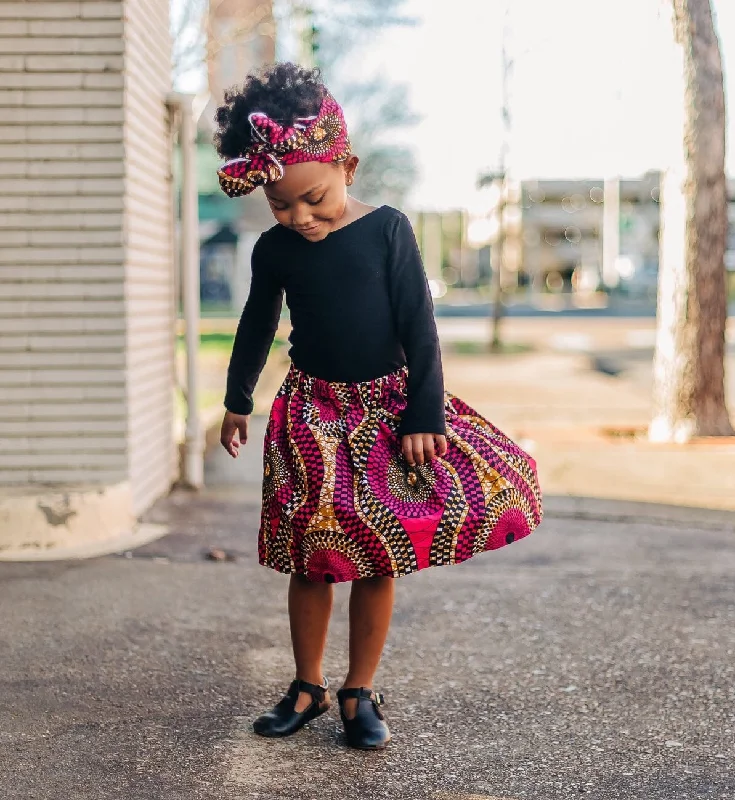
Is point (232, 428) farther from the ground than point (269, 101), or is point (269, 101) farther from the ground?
point (269, 101)

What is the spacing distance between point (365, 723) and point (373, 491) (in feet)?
2.07

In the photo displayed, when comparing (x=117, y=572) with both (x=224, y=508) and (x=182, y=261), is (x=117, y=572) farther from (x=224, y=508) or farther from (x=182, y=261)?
(x=182, y=261)

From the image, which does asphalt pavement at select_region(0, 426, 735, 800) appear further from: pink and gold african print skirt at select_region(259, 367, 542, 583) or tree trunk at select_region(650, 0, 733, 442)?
tree trunk at select_region(650, 0, 733, 442)

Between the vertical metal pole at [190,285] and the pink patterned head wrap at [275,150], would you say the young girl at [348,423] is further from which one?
the vertical metal pole at [190,285]

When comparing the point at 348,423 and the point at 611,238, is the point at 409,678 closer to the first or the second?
the point at 348,423

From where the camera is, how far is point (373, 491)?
316 cm

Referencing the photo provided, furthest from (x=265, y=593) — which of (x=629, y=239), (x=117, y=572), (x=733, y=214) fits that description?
(x=733, y=214)

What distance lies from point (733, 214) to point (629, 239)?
17.8 metres

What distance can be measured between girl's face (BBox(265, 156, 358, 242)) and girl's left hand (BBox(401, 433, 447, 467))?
22.9 inches

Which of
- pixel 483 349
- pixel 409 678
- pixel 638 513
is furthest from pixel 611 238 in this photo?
pixel 409 678

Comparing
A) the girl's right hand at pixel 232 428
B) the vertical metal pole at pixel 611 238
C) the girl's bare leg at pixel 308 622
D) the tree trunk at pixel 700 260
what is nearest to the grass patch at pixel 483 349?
the tree trunk at pixel 700 260

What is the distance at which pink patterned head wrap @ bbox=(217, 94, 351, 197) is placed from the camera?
300cm

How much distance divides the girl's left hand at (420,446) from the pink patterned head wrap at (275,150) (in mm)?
736

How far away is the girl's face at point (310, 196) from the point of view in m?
3.05
